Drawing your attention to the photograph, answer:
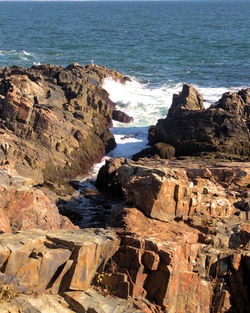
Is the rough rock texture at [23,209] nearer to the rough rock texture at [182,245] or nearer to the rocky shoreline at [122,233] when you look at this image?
the rocky shoreline at [122,233]

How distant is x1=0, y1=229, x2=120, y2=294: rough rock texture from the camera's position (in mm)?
10883

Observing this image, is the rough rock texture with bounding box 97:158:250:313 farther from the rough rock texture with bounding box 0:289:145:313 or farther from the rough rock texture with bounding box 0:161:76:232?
the rough rock texture with bounding box 0:161:76:232

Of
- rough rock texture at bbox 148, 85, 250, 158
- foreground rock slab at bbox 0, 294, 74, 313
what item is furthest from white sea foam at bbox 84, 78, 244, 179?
foreground rock slab at bbox 0, 294, 74, 313

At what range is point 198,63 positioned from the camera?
2778 inches

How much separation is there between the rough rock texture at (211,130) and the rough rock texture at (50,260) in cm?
1703

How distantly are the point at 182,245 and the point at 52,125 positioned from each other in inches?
714

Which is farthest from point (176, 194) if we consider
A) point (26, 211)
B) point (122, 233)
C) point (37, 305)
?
point (37, 305)

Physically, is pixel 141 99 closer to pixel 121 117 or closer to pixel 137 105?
pixel 137 105

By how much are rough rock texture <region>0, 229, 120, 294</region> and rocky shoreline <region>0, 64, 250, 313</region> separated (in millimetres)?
25

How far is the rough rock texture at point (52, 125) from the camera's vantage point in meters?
26.3

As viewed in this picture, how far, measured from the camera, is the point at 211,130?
3009 cm

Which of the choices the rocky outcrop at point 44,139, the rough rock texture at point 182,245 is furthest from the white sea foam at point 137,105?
the rough rock texture at point 182,245

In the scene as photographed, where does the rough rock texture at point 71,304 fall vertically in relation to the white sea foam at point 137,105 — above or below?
below

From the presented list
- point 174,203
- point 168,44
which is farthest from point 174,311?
point 168,44
